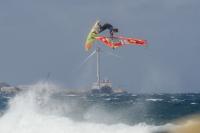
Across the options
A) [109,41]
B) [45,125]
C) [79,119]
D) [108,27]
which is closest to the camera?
[108,27]

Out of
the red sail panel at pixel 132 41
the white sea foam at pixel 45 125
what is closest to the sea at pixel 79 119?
the white sea foam at pixel 45 125

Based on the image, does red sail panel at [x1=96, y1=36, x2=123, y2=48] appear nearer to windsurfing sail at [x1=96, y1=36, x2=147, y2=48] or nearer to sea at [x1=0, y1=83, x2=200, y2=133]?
windsurfing sail at [x1=96, y1=36, x2=147, y2=48]

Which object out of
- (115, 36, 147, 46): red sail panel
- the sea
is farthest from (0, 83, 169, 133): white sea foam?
(115, 36, 147, 46): red sail panel

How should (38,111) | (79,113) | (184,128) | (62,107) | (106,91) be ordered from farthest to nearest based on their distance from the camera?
(106,91) → (62,107) → (79,113) → (38,111) → (184,128)

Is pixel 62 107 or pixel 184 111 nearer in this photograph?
pixel 184 111

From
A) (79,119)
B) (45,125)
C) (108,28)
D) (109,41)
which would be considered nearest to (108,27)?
(108,28)

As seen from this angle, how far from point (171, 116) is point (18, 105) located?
1183cm

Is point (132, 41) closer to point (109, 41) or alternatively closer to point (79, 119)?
point (109, 41)

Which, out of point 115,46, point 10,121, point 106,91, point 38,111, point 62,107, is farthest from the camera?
point 106,91

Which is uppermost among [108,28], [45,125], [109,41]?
[108,28]

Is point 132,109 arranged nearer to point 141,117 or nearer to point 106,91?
point 141,117

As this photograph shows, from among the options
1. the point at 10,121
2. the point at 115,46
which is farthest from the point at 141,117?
the point at 115,46

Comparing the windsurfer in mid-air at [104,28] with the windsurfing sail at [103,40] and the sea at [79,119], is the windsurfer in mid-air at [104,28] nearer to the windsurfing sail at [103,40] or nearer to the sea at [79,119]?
the windsurfing sail at [103,40]

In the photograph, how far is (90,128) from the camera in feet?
134
